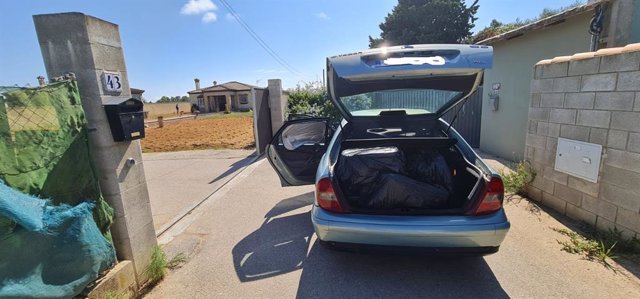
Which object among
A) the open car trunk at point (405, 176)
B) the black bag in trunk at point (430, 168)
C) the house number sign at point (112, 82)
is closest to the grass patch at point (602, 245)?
the open car trunk at point (405, 176)

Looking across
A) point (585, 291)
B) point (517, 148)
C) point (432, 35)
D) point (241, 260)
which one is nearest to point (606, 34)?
point (517, 148)

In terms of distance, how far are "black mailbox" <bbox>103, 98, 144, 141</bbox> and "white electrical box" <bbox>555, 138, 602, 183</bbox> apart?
15.2 feet

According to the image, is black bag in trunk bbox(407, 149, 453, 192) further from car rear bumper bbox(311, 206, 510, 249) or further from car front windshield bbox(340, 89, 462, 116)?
car front windshield bbox(340, 89, 462, 116)

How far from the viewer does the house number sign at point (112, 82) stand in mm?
2359

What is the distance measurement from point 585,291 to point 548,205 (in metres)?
1.90

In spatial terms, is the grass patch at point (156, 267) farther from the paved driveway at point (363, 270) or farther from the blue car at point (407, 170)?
the blue car at point (407, 170)

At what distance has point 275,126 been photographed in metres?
10.0

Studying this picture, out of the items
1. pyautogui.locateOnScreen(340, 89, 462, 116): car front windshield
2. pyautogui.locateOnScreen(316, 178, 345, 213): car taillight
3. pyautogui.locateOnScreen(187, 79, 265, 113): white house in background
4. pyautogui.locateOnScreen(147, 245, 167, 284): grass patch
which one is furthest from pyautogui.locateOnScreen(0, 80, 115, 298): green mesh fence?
pyautogui.locateOnScreen(187, 79, 265, 113): white house in background

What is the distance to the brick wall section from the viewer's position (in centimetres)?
289

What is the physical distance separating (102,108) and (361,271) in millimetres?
2591

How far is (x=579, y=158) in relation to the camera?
3445 millimetres

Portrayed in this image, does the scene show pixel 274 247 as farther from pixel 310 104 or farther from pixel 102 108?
pixel 310 104

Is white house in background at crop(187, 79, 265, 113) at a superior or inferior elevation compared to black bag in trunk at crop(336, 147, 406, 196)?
superior

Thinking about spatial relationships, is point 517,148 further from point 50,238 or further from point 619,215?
point 50,238
